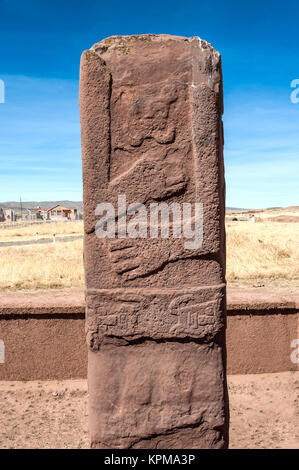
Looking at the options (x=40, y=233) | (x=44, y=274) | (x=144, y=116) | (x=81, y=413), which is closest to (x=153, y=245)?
(x=144, y=116)

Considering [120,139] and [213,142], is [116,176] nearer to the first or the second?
[120,139]

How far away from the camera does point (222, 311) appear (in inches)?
106

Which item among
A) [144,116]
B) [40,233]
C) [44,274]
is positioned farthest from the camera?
[40,233]

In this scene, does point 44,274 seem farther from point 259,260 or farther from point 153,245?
point 153,245

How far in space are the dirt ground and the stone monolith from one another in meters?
1.16

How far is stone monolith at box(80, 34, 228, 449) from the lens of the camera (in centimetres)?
257

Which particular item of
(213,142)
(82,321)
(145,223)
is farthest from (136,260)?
(82,321)

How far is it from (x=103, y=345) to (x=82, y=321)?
1.77m

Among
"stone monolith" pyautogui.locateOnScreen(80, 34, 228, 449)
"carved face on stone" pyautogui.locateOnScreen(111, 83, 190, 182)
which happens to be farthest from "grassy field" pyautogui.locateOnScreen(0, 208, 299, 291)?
"carved face on stone" pyautogui.locateOnScreen(111, 83, 190, 182)

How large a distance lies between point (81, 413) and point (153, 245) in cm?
229

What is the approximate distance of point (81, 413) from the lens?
415 centimetres

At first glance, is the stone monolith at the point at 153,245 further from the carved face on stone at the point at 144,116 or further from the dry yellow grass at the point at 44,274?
the dry yellow grass at the point at 44,274

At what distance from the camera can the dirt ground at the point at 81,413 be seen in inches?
147

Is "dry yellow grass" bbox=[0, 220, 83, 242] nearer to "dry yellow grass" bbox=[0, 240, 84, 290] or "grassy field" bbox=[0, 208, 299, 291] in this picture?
"grassy field" bbox=[0, 208, 299, 291]
